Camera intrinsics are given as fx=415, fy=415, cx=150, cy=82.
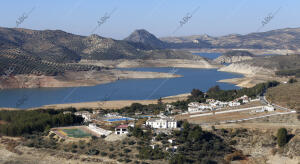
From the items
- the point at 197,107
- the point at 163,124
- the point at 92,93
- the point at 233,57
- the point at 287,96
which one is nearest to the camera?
the point at 163,124

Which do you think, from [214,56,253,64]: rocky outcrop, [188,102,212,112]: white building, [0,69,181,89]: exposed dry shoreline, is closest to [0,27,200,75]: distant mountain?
[214,56,253,64]: rocky outcrop

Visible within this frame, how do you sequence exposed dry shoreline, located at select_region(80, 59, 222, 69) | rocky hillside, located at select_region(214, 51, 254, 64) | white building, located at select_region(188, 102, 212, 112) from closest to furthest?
white building, located at select_region(188, 102, 212, 112), exposed dry shoreline, located at select_region(80, 59, 222, 69), rocky hillside, located at select_region(214, 51, 254, 64)

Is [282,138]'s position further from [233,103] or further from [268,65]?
[268,65]

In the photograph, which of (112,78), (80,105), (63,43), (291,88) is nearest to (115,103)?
(80,105)

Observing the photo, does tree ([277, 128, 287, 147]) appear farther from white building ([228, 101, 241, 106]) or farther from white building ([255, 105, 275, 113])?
white building ([228, 101, 241, 106])

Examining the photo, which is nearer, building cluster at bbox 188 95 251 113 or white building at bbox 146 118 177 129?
white building at bbox 146 118 177 129

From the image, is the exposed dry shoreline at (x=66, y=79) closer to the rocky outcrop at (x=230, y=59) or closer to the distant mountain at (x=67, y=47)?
the distant mountain at (x=67, y=47)

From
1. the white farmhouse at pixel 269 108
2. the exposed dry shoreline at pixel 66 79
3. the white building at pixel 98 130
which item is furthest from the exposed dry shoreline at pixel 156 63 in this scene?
the white building at pixel 98 130

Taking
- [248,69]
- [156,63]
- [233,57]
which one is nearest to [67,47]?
[156,63]

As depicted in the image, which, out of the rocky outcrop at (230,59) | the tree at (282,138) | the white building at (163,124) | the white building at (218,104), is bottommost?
the tree at (282,138)

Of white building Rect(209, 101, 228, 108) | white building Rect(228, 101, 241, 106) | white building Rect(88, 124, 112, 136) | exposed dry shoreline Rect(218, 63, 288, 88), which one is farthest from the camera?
exposed dry shoreline Rect(218, 63, 288, 88)

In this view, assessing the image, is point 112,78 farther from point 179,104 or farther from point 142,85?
point 179,104
